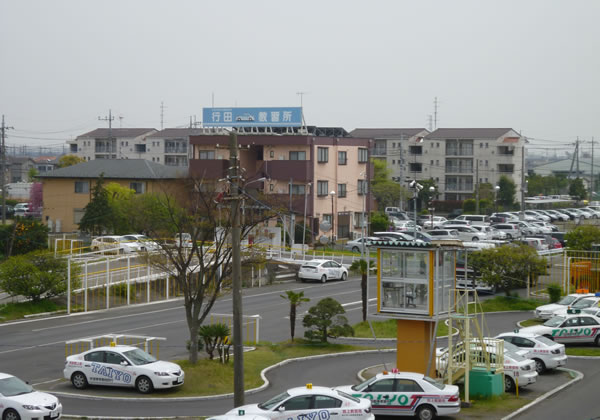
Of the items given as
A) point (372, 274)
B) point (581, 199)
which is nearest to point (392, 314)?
point (372, 274)

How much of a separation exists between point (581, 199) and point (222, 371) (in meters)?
100

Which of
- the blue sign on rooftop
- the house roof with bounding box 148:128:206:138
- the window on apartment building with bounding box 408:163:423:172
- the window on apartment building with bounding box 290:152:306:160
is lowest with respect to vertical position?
the window on apartment building with bounding box 290:152:306:160

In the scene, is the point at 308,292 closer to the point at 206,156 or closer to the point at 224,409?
the point at 224,409

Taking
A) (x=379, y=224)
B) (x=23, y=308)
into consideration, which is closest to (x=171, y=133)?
(x=379, y=224)

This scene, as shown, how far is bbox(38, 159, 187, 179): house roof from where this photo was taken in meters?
74.2

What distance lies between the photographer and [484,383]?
70.3 feet

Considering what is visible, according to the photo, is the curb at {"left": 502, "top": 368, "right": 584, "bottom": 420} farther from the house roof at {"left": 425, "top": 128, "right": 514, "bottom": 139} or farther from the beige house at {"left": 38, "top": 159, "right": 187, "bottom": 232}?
the house roof at {"left": 425, "top": 128, "right": 514, "bottom": 139}

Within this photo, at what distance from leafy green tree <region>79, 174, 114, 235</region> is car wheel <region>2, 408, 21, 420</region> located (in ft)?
149

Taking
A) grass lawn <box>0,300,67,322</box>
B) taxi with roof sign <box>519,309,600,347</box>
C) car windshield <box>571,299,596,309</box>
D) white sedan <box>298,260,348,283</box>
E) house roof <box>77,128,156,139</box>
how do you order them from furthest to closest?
house roof <box>77,128,156,139</box>
white sedan <box>298,260,348,283</box>
grass lawn <box>0,300,67,322</box>
car windshield <box>571,299,596,309</box>
taxi with roof sign <box>519,309,600,347</box>

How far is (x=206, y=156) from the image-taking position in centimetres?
7025

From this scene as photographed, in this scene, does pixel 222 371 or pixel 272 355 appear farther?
pixel 272 355

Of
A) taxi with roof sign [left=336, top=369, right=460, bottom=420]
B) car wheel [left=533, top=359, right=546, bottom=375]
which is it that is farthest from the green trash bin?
car wheel [left=533, top=359, right=546, bottom=375]

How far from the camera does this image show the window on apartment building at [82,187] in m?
73.8

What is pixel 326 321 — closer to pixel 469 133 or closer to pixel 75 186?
pixel 75 186
